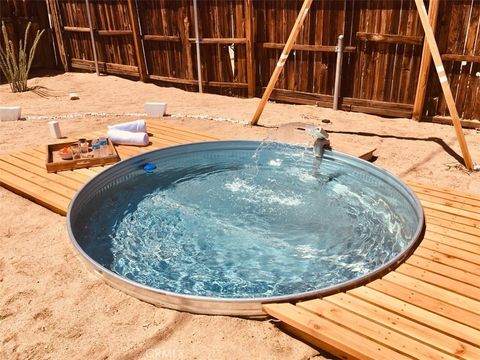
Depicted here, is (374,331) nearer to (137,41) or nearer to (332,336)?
(332,336)

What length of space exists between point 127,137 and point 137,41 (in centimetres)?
562

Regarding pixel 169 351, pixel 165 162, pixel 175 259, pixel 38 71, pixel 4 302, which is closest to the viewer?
pixel 169 351

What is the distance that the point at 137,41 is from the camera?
11.1m

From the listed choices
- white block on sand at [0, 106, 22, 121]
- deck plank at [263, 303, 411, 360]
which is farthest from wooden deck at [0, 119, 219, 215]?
deck plank at [263, 303, 411, 360]

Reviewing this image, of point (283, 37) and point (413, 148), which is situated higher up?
point (283, 37)

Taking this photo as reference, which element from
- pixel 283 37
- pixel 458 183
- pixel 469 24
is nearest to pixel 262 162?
pixel 458 183

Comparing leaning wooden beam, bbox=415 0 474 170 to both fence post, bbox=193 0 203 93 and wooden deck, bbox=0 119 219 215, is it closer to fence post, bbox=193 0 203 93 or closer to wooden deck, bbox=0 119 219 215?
wooden deck, bbox=0 119 219 215

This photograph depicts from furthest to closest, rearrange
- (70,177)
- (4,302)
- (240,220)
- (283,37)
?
(283,37)
(70,177)
(240,220)
(4,302)

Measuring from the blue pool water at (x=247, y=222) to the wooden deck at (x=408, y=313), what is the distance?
0.41m

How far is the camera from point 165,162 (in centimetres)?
639

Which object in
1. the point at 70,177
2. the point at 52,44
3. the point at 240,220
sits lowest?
the point at 240,220

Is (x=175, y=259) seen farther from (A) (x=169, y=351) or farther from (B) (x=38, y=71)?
(B) (x=38, y=71)

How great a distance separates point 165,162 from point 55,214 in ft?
6.78

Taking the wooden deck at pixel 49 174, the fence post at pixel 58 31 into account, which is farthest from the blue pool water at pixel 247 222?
the fence post at pixel 58 31
